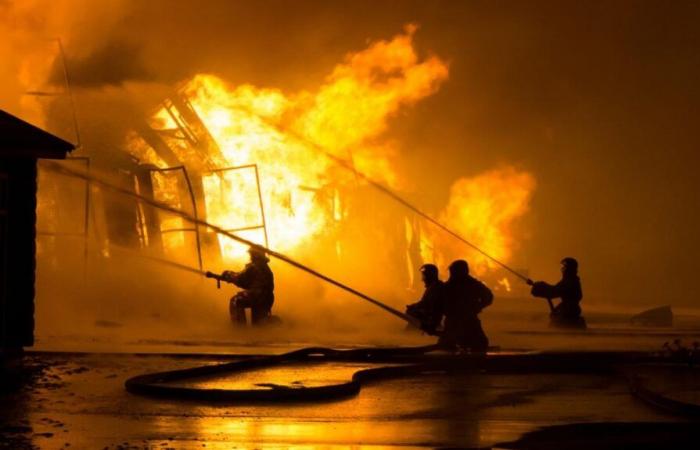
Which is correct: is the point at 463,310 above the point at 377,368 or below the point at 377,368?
above

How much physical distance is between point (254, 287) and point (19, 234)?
8.35m

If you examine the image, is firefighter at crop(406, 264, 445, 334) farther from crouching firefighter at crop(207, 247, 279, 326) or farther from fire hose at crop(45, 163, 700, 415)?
crouching firefighter at crop(207, 247, 279, 326)

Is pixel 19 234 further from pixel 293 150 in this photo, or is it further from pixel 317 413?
pixel 293 150

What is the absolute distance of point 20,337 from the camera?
646 inches

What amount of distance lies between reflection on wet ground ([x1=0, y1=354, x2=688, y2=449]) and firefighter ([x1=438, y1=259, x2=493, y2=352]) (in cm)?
315

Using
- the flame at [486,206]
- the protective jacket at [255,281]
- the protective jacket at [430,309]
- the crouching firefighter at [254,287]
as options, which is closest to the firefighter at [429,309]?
the protective jacket at [430,309]

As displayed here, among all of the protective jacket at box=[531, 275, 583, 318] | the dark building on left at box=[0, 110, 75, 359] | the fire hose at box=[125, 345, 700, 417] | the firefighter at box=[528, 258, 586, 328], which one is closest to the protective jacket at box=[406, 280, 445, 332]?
the fire hose at box=[125, 345, 700, 417]

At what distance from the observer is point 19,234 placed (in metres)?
16.6

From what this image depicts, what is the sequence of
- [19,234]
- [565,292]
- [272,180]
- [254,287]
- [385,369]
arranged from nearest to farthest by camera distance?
[385,369]
[19,234]
[254,287]
[565,292]
[272,180]

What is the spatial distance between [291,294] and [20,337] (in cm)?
1686

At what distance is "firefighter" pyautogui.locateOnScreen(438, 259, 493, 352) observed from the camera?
18.4 metres

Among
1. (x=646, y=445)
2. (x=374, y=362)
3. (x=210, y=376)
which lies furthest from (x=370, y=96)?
(x=646, y=445)

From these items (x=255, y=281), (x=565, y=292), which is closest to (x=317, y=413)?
(x=255, y=281)

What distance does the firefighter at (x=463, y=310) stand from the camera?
18.4 m
